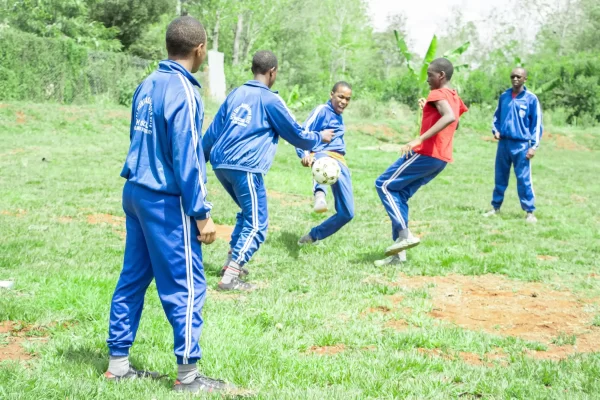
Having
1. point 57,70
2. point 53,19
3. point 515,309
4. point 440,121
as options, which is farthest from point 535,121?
point 53,19

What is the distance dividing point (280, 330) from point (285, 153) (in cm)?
1614

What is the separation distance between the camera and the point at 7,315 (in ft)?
16.4

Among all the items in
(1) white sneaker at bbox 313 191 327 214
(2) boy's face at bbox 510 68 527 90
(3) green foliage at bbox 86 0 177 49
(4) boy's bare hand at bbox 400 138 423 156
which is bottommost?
(1) white sneaker at bbox 313 191 327 214

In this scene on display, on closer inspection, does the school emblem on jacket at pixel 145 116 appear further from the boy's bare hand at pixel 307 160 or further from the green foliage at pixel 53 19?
the green foliage at pixel 53 19

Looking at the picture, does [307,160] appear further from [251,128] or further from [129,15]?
[129,15]

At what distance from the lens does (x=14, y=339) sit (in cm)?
464

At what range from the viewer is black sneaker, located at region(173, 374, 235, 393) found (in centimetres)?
370

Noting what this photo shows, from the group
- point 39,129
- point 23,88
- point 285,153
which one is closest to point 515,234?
point 285,153

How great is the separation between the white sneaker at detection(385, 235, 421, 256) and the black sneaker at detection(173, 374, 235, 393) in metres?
3.63

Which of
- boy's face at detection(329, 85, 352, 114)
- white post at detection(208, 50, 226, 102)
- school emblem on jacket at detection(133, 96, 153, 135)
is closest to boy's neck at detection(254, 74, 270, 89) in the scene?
boy's face at detection(329, 85, 352, 114)

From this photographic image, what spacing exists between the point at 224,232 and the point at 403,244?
295 cm

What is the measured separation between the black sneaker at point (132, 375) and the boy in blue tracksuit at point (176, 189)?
0.27 meters

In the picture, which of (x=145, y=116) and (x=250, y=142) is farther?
(x=250, y=142)

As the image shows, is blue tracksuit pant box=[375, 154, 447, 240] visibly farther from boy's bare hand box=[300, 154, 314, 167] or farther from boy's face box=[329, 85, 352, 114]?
boy's face box=[329, 85, 352, 114]
